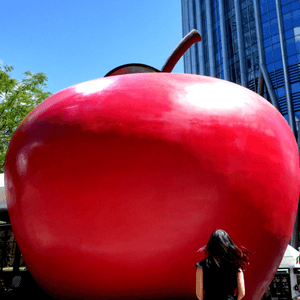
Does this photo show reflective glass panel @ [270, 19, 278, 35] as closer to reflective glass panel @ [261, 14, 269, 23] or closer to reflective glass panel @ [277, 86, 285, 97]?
reflective glass panel @ [261, 14, 269, 23]

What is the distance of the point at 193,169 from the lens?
302cm

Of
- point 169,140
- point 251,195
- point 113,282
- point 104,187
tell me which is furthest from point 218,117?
point 113,282

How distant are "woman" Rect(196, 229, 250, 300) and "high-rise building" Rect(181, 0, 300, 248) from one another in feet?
111

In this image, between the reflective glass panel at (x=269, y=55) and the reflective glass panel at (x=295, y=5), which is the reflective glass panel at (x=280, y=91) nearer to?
the reflective glass panel at (x=269, y=55)

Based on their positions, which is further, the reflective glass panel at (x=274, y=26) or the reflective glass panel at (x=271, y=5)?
the reflective glass panel at (x=271, y=5)

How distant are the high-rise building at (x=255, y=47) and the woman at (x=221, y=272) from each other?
33.7 meters

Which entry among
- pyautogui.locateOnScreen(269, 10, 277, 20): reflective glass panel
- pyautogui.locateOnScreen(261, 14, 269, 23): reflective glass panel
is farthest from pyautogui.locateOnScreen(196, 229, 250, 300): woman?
pyautogui.locateOnScreen(261, 14, 269, 23): reflective glass panel

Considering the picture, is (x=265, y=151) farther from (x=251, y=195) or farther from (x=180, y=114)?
(x=180, y=114)

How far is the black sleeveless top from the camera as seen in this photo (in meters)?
2.13

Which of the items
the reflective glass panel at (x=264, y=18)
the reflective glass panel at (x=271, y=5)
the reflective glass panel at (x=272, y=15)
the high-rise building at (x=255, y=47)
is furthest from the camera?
the reflective glass panel at (x=264, y=18)

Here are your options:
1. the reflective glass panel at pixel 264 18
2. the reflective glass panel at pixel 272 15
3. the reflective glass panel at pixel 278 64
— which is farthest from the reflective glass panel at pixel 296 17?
the reflective glass panel at pixel 278 64

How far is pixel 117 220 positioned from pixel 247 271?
1.42 metres

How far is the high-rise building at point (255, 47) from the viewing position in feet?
120

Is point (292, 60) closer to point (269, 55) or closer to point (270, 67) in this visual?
point (270, 67)
